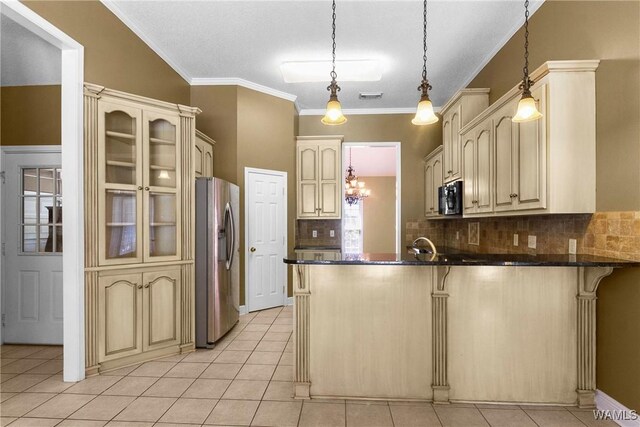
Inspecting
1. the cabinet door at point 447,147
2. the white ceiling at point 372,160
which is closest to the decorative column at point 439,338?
the cabinet door at point 447,147

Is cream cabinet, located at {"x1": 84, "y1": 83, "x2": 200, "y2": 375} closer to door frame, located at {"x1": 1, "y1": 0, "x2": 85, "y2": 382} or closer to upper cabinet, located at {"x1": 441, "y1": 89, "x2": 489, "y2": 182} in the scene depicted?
door frame, located at {"x1": 1, "y1": 0, "x2": 85, "y2": 382}

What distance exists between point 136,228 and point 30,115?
199 cm

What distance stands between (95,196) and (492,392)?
3385 millimetres

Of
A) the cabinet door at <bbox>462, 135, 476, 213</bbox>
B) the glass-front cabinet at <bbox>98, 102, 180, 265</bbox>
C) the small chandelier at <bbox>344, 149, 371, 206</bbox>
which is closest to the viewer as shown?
the glass-front cabinet at <bbox>98, 102, 180, 265</bbox>

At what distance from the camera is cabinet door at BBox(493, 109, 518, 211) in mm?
2496

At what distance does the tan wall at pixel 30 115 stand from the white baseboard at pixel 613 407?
17.3 feet

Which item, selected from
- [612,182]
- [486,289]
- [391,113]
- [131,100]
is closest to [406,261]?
[486,289]

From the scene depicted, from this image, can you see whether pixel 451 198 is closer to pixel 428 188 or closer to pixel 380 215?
pixel 428 188

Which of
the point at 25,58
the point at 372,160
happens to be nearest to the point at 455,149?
the point at 372,160

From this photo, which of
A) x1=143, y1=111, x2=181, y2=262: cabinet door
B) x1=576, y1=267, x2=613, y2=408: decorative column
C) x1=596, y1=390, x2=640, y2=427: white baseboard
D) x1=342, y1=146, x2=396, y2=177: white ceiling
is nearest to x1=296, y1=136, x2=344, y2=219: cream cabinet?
x1=342, y1=146, x2=396, y2=177: white ceiling

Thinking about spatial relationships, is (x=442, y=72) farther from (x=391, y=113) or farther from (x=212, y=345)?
(x=212, y=345)

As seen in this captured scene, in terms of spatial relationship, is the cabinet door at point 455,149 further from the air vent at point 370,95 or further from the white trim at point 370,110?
the white trim at point 370,110

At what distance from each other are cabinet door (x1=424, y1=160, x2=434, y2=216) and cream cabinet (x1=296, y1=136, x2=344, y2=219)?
1343mm

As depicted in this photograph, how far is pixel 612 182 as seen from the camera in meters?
2.01
